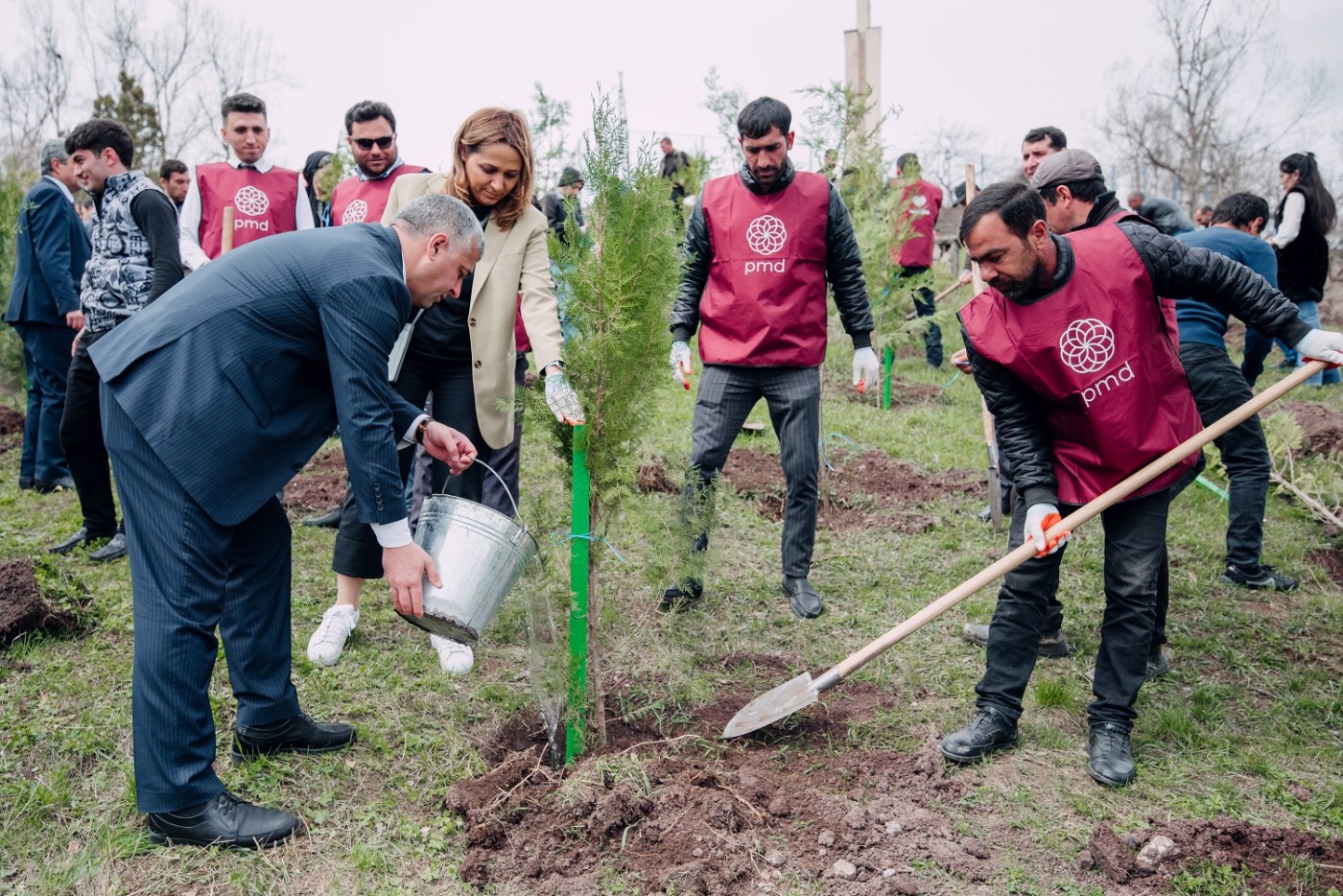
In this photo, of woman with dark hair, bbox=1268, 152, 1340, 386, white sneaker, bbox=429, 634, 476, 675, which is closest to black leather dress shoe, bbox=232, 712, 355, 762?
white sneaker, bbox=429, 634, 476, 675

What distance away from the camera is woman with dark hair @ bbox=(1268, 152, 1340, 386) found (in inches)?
318

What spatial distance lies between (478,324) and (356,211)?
155 centimetres

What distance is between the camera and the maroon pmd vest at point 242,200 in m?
5.61

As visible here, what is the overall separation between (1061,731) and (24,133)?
3362 cm

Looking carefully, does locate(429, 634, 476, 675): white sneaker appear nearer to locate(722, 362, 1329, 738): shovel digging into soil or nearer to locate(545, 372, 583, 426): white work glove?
locate(722, 362, 1329, 738): shovel digging into soil

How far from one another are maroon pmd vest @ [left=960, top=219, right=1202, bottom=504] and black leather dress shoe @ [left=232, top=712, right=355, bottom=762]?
261 cm

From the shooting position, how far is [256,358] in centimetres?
262

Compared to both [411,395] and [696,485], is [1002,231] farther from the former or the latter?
[411,395]

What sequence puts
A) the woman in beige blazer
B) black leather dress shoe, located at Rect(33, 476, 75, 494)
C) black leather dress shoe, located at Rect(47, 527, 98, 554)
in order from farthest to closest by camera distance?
black leather dress shoe, located at Rect(33, 476, 75, 494)
black leather dress shoe, located at Rect(47, 527, 98, 554)
the woman in beige blazer

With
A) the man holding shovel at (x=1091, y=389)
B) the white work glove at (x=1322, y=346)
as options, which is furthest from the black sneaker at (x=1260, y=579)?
the white work glove at (x=1322, y=346)

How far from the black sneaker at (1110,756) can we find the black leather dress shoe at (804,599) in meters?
1.50

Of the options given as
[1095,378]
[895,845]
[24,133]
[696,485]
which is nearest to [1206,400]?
[1095,378]

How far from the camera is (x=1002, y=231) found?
2.93 metres

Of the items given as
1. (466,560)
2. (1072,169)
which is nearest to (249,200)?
(466,560)
